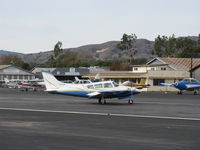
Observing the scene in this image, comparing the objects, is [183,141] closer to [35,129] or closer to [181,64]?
[35,129]

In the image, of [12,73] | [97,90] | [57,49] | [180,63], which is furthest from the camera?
[57,49]

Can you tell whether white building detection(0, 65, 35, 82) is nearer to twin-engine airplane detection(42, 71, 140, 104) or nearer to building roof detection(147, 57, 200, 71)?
building roof detection(147, 57, 200, 71)

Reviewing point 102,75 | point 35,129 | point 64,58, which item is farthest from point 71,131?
point 64,58

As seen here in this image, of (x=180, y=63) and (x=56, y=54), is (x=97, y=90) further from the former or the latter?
(x=56, y=54)

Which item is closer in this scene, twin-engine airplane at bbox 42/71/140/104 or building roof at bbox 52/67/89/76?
twin-engine airplane at bbox 42/71/140/104

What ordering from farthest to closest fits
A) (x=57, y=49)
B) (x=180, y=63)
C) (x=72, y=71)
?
(x=57, y=49) < (x=72, y=71) < (x=180, y=63)

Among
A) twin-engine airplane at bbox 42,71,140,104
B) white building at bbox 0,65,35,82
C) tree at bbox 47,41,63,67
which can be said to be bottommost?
twin-engine airplane at bbox 42,71,140,104

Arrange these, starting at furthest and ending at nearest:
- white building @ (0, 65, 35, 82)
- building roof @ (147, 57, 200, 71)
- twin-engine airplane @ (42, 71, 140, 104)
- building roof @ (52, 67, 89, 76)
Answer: white building @ (0, 65, 35, 82)
building roof @ (52, 67, 89, 76)
building roof @ (147, 57, 200, 71)
twin-engine airplane @ (42, 71, 140, 104)

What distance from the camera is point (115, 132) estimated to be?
14820 millimetres

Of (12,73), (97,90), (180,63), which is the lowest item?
(97,90)

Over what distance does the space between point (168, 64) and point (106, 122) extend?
66.5 meters

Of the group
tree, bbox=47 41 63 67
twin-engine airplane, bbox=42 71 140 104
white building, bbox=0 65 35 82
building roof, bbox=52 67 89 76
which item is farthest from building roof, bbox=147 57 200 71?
tree, bbox=47 41 63 67

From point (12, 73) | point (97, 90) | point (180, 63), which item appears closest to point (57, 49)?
point (12, 73)

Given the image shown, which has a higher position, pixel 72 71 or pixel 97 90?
pixel 72 71
